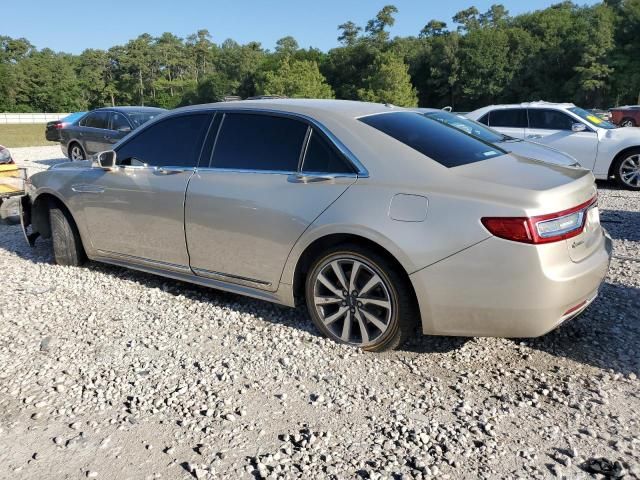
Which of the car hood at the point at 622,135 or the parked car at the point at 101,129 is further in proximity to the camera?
the parked car at the point at 101,129

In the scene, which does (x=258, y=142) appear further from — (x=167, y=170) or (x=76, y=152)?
(x=76, y=152)

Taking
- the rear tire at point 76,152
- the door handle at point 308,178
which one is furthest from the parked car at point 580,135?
the rear tire at point 76,152

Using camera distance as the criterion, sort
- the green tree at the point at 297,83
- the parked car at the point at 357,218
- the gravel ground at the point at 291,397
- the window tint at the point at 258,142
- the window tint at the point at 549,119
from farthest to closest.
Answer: the green tree at the point at 297,83 → the window tint at the point at 549,119 → the window tint at the point at 258,142 → the parked car at the point at 357,218 → the gravel ground at the point at 291,397

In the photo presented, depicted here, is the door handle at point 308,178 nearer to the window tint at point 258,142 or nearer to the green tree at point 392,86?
the window tint at point 258,142

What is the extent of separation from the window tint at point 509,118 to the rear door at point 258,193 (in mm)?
7839

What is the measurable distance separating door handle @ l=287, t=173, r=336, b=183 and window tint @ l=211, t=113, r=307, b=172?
77 millimetres

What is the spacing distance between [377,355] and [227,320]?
1.25 m

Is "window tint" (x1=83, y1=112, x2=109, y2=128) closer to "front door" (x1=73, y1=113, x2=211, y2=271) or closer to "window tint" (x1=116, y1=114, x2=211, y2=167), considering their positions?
"front door" (x1=73, y1=113, x2=211, y2=271)

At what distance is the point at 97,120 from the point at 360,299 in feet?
A: 39.0

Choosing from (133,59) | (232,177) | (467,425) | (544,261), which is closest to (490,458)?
(467,425)

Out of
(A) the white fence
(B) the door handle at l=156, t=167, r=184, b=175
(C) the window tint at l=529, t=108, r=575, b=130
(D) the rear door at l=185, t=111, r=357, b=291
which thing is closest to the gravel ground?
(D) the rear door at l=185, t=111, r=357, b=291

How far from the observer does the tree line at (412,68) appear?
2383 inches

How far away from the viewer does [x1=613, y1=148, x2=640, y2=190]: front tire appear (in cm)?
949

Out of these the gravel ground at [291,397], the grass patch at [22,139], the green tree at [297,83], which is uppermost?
the green tree at [297,83]
